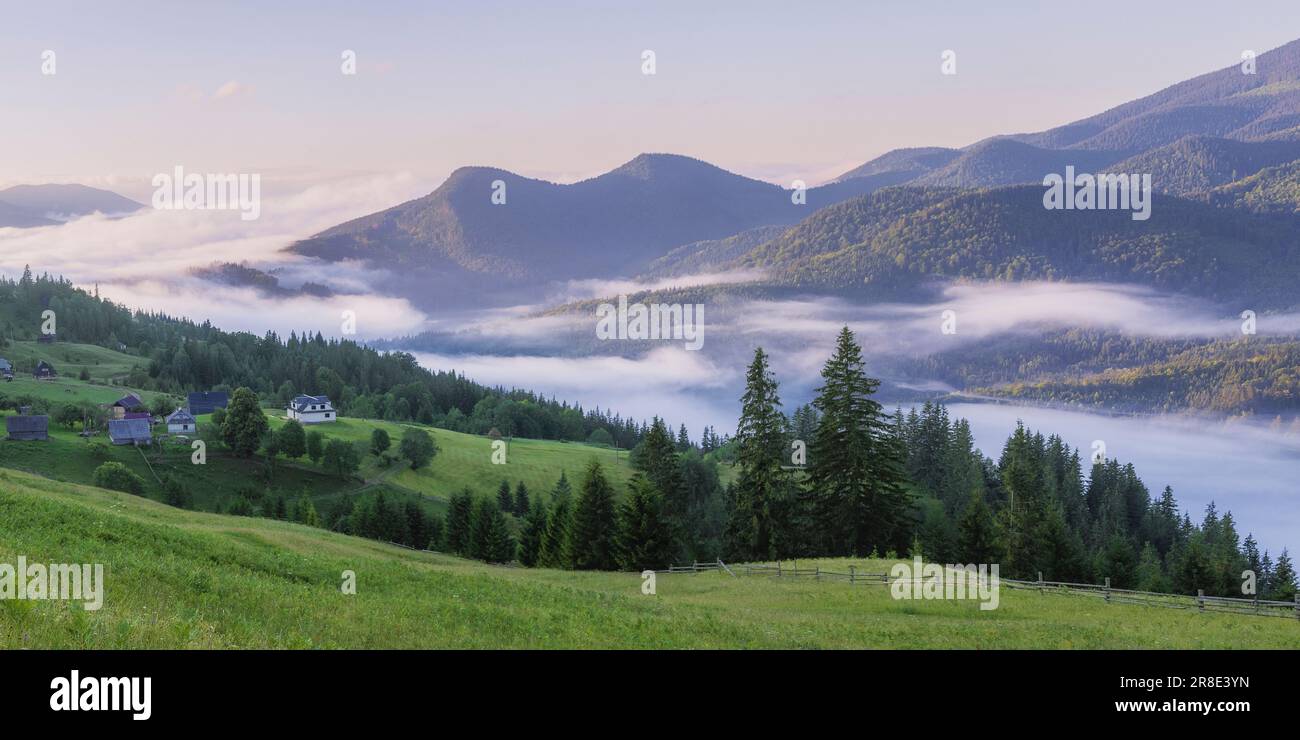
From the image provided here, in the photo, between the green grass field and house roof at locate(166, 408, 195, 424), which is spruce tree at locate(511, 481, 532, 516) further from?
house roof at locate(166, 408, 195, 424)

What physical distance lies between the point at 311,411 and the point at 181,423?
25886mm

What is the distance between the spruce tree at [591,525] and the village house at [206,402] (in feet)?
388

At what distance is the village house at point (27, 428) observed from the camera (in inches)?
4469

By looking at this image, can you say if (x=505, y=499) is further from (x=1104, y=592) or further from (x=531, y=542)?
(x=1104, y=592)

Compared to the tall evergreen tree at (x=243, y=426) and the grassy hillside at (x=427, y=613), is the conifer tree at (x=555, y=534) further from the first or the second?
the tall evergreen tree at (x=243, y=426)

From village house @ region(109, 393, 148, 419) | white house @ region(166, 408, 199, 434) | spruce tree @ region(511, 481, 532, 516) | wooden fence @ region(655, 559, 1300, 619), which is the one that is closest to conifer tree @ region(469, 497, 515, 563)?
wooden fence @ region(655, 559, 1300, 619)

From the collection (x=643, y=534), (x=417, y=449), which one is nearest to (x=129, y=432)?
(x=417, y=449)

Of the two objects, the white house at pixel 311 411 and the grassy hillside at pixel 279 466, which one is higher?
the white house at pixel 311 411

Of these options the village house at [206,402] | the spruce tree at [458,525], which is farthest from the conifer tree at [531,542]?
the village house at [206,402]

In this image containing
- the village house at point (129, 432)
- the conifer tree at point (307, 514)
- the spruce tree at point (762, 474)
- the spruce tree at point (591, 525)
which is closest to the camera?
the spruce tree at point (762, 474)

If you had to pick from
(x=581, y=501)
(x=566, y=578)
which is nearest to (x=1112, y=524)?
(x=581, y=501)

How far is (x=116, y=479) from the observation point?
9581 centimetres
